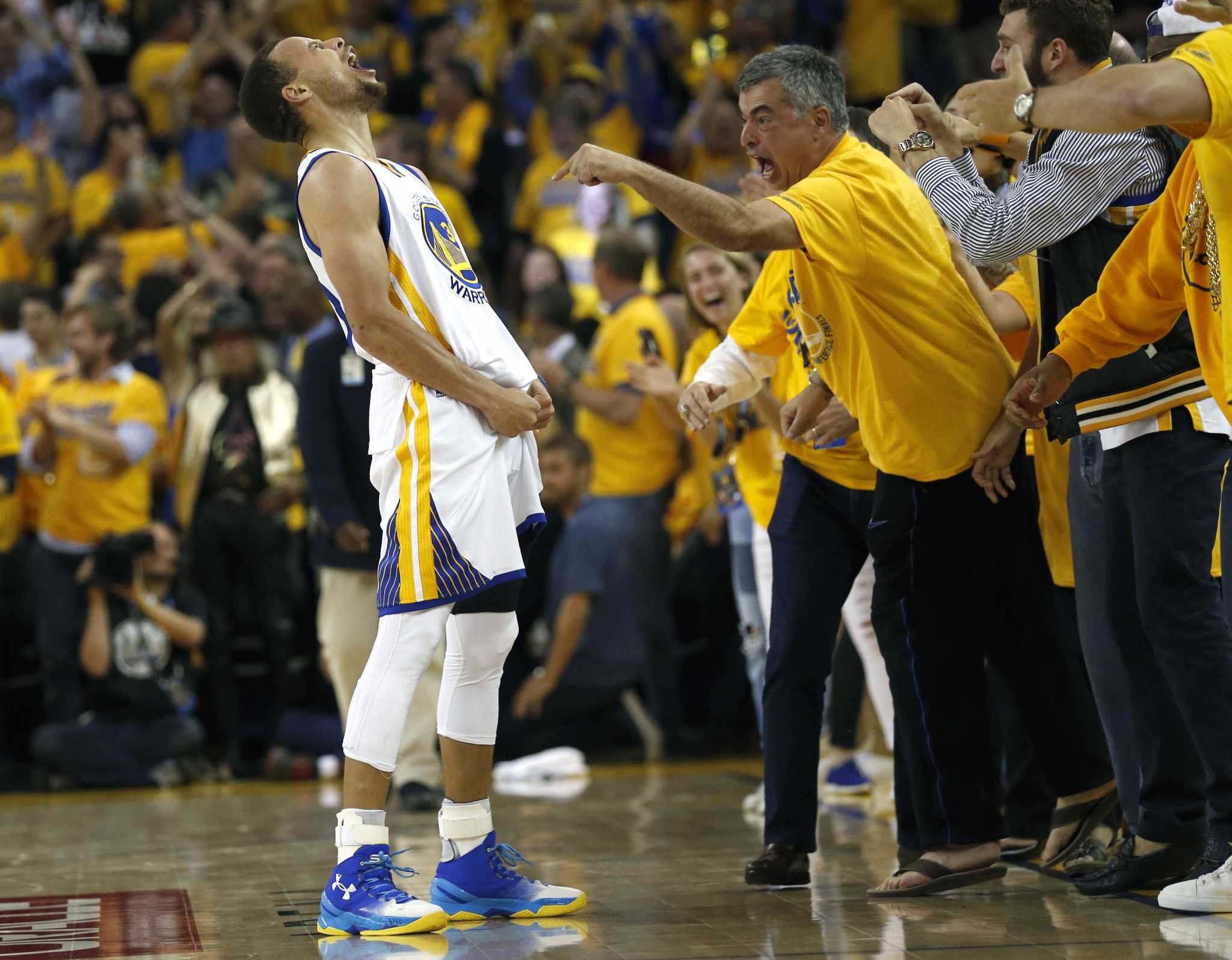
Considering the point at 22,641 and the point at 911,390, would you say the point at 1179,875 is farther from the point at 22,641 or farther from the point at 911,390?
the point at 22,641

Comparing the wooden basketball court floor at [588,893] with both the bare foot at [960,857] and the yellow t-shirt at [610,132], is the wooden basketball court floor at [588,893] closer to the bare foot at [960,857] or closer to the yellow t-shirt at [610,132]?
the bare foot at [960,857]

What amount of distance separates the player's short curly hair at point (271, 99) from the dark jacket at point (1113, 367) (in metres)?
1.85

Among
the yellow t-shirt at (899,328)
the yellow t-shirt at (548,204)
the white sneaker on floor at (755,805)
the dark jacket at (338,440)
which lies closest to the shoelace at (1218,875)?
the yellow t-shirt at (899,328)

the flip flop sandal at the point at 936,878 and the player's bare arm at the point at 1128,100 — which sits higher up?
the player's bare arm at the point at 1128,100

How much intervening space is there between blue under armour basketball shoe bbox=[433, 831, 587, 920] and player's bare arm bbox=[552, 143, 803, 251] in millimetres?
1530

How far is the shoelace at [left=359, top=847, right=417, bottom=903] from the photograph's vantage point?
11.9ft

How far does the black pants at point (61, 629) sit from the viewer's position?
785cm

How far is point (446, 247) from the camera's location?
389 centimetres

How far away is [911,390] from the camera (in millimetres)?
4016

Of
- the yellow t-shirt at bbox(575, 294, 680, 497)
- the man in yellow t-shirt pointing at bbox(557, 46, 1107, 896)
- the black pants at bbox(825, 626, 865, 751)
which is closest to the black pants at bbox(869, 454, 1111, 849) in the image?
the man in yellow t-shirt pointing at bbox(557, 46, 1107, 896)

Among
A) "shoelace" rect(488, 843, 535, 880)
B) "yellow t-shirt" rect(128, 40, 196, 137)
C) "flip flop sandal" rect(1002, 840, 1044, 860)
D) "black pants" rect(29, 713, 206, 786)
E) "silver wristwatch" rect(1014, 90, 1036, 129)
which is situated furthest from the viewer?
"yellow t-shirt" rect(128, 40, 196, 137)

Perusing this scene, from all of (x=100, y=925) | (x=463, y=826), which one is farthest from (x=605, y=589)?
(x=100, y=925)

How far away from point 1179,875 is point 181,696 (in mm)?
5173

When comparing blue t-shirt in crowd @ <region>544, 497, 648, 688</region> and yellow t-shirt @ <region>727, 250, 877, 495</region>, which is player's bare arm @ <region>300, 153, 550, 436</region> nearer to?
yellow t-shirt @ <region>727, 250, 877, 495</region>
